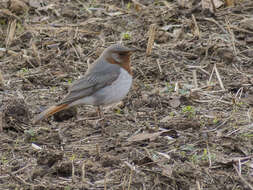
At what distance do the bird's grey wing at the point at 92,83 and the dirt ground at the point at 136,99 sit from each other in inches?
14.3

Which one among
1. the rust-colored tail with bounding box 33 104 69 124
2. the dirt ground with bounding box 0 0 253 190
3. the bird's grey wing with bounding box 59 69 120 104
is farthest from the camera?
the bird's grey wing with bounding box 59 69 120 104

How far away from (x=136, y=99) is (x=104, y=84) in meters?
0.64

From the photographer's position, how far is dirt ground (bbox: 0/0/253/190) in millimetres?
5527

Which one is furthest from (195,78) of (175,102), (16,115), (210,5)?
(16,115)

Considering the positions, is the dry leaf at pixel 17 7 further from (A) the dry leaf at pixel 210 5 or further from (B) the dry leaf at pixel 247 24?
(B) the dry leaf at pixel 247 24

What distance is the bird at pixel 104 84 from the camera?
6.83m

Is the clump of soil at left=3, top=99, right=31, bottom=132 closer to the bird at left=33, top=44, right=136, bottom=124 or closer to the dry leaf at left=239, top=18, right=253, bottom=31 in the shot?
the bird at left=33, top=44, right=136, bottom=124

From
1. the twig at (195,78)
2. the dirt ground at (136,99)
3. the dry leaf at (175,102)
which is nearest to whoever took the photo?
the dirt ground at (136,99)

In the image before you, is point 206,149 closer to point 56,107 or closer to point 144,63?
point 56,107

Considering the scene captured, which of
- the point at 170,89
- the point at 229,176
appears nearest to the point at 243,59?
the point at 170,89

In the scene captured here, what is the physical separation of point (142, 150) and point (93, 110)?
5.31 feet

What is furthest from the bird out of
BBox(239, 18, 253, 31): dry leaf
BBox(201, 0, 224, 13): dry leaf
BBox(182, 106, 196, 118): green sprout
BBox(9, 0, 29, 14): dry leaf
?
BBox(9, 0, 29, 14): dry leaf

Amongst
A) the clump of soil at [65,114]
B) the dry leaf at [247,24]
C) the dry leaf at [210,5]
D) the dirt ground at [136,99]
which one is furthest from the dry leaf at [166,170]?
the dry leaf at [210,5]

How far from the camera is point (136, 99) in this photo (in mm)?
7410
